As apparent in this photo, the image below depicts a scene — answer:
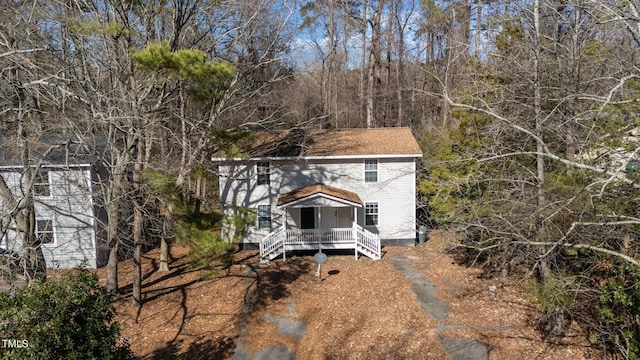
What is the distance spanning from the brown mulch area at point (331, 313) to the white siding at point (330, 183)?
2.74 meters

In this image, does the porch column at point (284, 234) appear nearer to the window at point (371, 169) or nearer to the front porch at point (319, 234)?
the front porch at point (319, 234)

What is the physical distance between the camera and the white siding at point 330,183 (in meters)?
18.2

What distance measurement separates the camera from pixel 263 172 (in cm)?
1808

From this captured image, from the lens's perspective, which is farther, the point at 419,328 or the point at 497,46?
the point at 497,46

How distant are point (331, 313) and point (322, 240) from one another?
4838 millimetres

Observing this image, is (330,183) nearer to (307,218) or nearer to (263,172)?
(307,218)

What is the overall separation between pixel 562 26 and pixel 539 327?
26.8ft

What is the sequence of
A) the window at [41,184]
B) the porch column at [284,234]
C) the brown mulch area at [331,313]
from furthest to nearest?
the porch column at [284,234] < the brown mulch area at [331,313] < the window at [41,184]

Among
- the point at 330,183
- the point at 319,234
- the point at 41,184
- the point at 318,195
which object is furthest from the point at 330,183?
the point at 41,184

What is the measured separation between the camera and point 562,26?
33.4ft

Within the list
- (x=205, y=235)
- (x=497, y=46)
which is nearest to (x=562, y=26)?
(x=497, y=46)

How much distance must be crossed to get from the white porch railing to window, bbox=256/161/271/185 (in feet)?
8.31

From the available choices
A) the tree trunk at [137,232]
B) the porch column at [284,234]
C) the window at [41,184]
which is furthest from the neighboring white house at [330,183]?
the window at [41,184]

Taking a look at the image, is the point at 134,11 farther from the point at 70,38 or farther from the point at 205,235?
the point at 205,235
